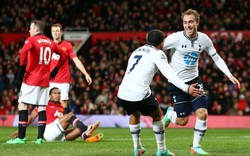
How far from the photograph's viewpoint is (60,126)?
1309cm

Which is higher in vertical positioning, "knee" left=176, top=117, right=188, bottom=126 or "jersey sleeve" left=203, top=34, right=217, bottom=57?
"jersey sleeve" left=203, top=34, right=217, bottom=57

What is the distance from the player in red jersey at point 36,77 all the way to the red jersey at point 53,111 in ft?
2.06

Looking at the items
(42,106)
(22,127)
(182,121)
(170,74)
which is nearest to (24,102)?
(42,106)

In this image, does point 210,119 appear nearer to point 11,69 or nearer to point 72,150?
point 11,69

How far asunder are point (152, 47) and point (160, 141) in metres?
1.43

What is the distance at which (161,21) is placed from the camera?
1219 inches

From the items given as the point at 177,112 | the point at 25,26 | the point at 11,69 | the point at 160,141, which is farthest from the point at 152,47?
the point at 25,26

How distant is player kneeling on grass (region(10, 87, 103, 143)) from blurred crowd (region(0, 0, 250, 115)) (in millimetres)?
11099

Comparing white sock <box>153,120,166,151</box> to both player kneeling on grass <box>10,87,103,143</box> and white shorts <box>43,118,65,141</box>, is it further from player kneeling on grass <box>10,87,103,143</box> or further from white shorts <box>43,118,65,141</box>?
white shorts <box>43,118,65,141</box>

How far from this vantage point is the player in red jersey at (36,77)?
12.4 metres

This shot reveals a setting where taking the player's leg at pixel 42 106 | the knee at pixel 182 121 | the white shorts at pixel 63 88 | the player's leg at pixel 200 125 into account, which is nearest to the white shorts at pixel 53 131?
the player's leg at pixel 42 106

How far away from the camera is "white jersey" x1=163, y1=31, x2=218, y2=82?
1095cm

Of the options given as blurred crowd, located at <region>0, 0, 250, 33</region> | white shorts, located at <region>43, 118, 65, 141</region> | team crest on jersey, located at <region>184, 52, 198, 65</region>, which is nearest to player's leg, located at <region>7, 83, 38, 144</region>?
white shorts, located at <region>43, 118, 65, 141</region>

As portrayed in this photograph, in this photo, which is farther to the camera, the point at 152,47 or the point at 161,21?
the point at 161,21
